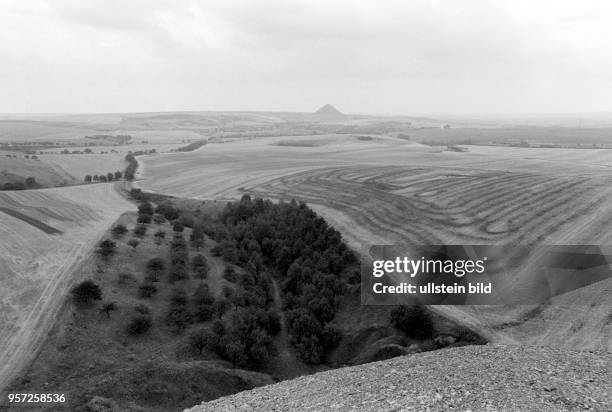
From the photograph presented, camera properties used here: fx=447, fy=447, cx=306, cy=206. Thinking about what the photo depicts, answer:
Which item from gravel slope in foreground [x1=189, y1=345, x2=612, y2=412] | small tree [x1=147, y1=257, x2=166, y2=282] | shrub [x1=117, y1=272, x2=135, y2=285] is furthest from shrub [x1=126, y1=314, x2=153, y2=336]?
gravel slope in foreground [x1=189, y1=345, x2=612, y2=412]

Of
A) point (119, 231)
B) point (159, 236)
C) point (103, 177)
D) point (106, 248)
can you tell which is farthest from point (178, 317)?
point (103, 177)

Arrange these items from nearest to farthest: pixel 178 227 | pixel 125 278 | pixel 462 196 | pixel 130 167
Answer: pixel 125 278 → pixel 178 227 → pixel 462 196 → pixel 130 167

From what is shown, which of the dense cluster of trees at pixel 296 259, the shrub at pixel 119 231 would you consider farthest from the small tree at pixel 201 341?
the shrub at pixel 119 231

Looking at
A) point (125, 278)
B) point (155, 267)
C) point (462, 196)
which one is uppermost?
point (462, 196)

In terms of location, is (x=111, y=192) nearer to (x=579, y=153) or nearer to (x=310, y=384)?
→ (x=310, y=384)

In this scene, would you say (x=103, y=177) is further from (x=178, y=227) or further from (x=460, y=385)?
(x=460, y=385)

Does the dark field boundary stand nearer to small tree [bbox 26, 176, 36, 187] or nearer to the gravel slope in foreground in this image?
small tree [bbox 26, 176, 36, 187]
